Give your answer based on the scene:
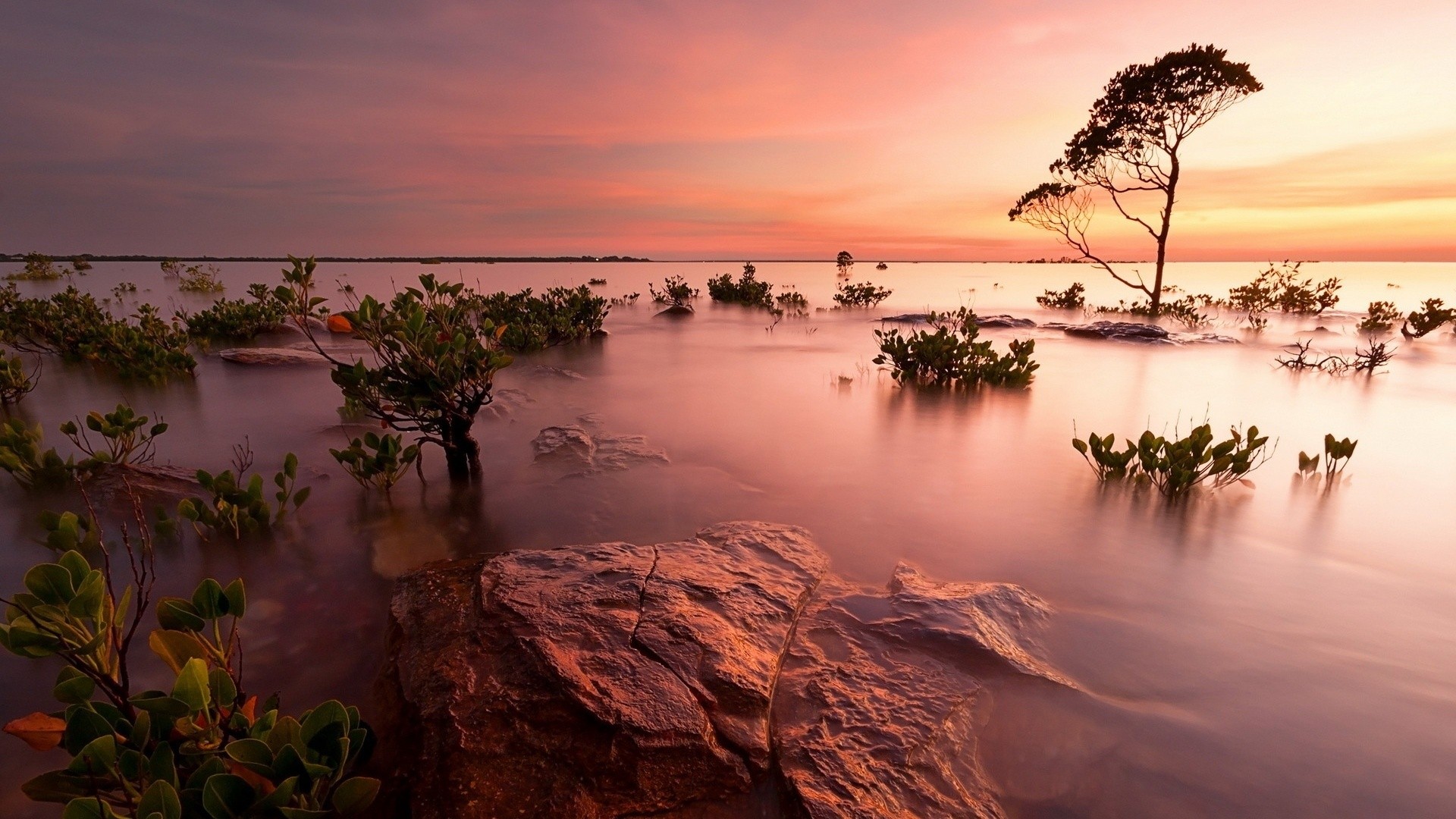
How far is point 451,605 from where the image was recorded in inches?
131

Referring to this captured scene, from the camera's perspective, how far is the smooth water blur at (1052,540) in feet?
8.86

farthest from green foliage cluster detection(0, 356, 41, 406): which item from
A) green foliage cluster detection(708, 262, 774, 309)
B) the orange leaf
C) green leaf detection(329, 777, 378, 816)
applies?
green foliage cluster detection(708, 262, 774, 309)

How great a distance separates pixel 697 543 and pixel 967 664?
6.60 feet

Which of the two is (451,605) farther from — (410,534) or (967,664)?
(967,664)

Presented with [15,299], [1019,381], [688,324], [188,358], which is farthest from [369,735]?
[15,299]

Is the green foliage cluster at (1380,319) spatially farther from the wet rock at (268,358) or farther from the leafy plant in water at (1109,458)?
the wet rock at (268,358)

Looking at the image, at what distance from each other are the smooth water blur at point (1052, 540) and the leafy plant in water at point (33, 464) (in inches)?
11.8

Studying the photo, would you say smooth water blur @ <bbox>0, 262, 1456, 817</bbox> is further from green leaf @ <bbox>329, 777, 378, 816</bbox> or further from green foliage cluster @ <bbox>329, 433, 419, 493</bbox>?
green leaf @ <bbox>329, 777, 378, 816</bbox>

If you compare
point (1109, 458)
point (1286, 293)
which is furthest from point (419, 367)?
point (1286, 293)

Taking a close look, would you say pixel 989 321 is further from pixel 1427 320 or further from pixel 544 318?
pixel 544 318

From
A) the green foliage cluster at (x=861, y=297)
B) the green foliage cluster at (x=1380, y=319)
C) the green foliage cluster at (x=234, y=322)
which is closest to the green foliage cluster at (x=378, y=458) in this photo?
the green foliage cluster at (x=234, y=322)

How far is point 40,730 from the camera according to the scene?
5.91ft

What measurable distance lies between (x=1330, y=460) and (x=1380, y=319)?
865 inches

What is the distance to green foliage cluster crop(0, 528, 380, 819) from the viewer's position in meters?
1.75
